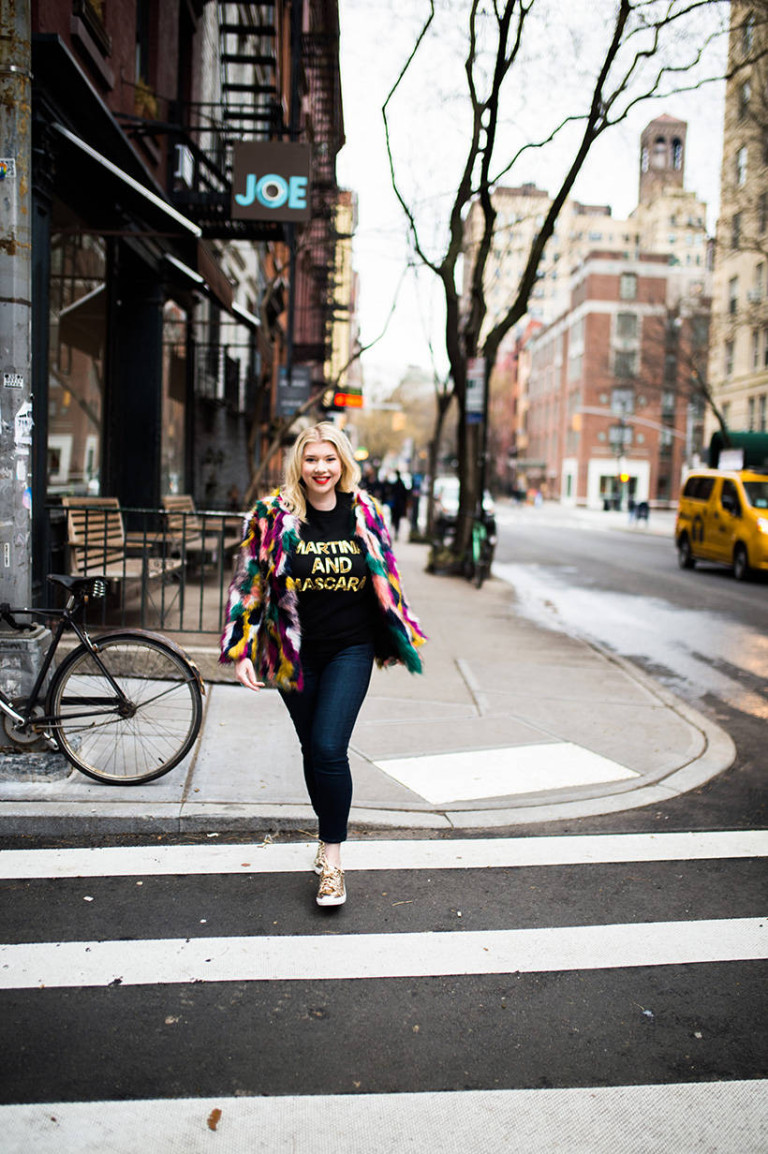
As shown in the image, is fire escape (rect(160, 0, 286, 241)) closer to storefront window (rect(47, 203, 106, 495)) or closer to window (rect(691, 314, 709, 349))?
storefront window (rect(47, 203, 106, 495))

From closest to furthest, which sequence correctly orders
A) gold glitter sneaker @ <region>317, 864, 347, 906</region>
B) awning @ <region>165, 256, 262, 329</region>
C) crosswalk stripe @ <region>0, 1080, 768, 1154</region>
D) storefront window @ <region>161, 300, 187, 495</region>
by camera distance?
1. crosswalk stripe @ <region>0, 1080, 768, 1154</region>
2. gold glitter sneaker @ <region>317, 864, 347, 906</region>
3. awning @ <region>165, 256, 262, 329</region>
4. storefront window @ <region>161, 300, 187, 495</region>

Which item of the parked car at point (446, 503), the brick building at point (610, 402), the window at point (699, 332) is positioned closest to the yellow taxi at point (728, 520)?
the parked car at point (446, 503)

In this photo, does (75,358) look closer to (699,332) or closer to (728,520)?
(728,520)

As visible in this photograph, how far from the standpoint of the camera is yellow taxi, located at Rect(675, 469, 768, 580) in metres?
19.0

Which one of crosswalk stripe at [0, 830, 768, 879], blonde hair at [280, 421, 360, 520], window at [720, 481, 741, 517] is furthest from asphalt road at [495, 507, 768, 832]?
blonde hair at [280, 421, 360, 520]

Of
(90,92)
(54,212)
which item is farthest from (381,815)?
(54,212)

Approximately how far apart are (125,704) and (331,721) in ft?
5.48

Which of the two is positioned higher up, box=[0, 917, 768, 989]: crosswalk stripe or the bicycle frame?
the bicycle frame

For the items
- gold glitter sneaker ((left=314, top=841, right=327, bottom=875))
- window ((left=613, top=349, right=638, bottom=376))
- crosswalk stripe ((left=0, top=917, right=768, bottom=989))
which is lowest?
crosswalk stripe ((left=0, top=917, right=768, bottom=989))

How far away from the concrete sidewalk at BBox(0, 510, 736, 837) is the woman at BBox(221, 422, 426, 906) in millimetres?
996

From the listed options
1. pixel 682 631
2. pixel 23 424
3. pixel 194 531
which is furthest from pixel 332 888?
pixel 682 631

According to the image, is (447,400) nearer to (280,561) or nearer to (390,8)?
(390,8)

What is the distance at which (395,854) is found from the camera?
15.4 ft

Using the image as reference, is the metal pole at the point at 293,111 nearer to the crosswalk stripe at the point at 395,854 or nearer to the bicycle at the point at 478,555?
the bicycle at the point at 478,555
